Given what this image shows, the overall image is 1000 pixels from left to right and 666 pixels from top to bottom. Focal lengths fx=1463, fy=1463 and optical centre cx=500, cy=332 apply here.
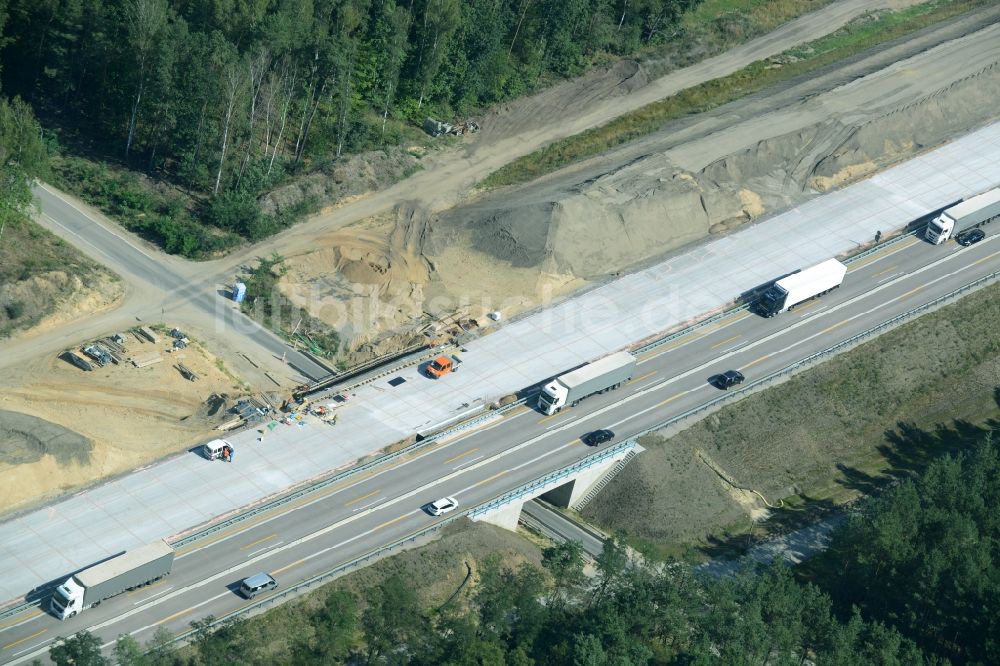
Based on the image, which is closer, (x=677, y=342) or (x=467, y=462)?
(x=467, y=462)

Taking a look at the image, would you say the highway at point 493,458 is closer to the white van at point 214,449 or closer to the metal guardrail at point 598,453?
the metal guardrail at point 598,453

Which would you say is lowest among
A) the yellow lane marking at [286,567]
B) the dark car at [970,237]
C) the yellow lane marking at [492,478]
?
the yellow lane marking at [286,567]

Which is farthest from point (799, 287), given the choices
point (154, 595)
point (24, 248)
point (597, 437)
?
point (24, 248)

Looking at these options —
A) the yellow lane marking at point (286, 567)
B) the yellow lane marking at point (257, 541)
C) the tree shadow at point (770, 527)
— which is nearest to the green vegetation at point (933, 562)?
the tree shadow at point (770, 527)

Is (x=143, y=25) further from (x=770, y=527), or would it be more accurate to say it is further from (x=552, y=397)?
(x=770, y=527)

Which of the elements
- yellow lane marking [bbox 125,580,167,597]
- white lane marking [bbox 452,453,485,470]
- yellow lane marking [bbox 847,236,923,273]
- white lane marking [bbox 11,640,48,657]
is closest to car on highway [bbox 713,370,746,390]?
yellow lane marking [bbox 847,236,923,273]

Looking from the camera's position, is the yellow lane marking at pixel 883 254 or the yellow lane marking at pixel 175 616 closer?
the yellow lane marking at pixel 175 616
